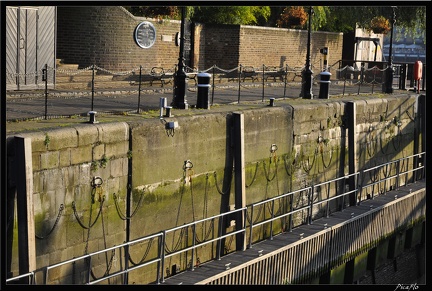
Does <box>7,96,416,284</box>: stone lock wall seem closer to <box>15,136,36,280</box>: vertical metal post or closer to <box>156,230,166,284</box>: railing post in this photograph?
<box>15,136,36,280</box>: vertical metal post

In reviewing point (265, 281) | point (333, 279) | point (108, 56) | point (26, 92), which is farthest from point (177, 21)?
point (265, 281)

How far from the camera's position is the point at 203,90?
1766 cm

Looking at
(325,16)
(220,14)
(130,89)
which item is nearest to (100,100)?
(130,89)

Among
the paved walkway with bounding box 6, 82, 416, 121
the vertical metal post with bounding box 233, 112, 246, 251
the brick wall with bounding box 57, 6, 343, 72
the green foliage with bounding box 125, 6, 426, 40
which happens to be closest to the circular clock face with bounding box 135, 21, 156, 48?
the brick wall with bounding box 57, 6, 343, 72

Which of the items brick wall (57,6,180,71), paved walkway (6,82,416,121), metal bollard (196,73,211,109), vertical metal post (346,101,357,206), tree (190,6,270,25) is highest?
tree (190,6,270,25)

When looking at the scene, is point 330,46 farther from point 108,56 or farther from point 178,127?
point 178,127

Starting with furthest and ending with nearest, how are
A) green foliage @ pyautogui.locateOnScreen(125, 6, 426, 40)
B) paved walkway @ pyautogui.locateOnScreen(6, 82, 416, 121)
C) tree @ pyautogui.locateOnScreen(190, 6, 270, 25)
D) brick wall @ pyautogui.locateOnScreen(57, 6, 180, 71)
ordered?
green foliage @ pyautogui.locateOnScreen(125, 6, 426, 40) → tree @ pyautogui.locateOnScreen(190, 6, 270, 25) → brick wall @ pyautogui.locateOnScreen(57, 6, 180, 71) → paved walkway @ pyautogui.locateOnScreen(6, 82, 416, 121)

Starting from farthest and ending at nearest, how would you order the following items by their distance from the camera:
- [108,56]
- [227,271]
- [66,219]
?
[108,56], [227,271], [66,219]

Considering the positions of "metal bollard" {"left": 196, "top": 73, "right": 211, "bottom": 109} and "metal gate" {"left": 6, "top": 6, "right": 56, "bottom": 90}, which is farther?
"metal gate" {"left": 6, "top": 6, "right": 56, "bottom": 90}

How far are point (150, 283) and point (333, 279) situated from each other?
453cm

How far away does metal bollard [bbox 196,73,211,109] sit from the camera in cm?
1761

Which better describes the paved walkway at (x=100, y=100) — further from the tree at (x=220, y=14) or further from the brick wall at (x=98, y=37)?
the tree at (x=220, y=14)

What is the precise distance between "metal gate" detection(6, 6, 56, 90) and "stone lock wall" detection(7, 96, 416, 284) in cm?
592
